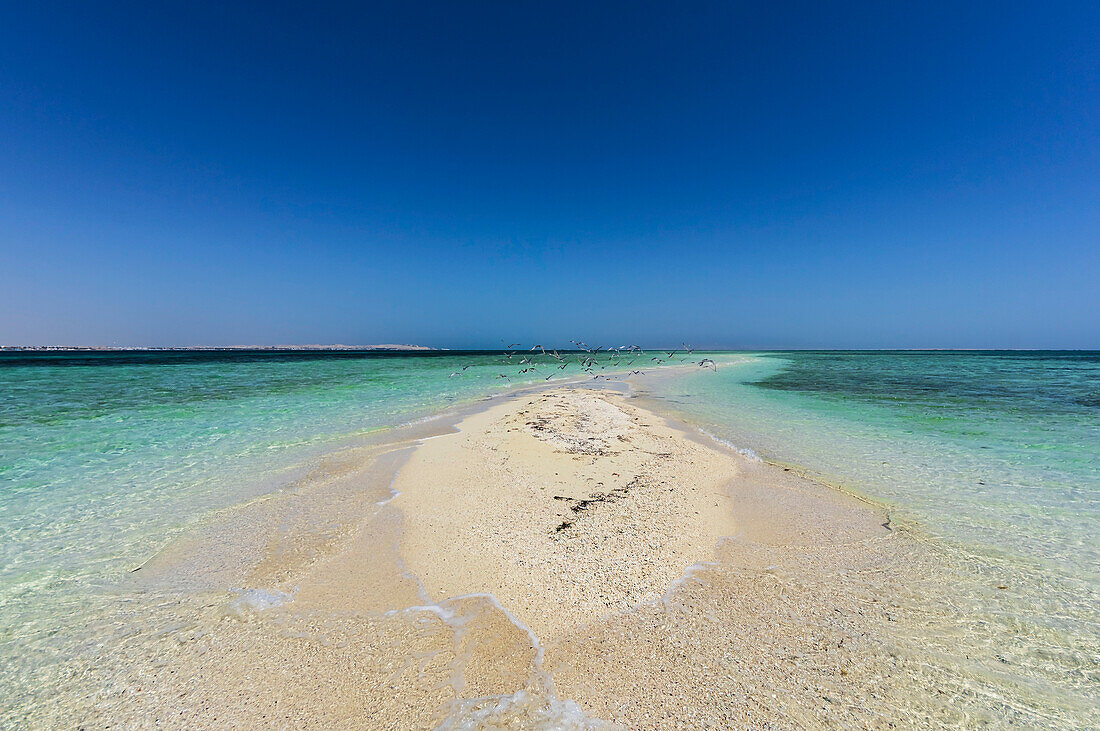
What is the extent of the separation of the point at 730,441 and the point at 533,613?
9.00 m

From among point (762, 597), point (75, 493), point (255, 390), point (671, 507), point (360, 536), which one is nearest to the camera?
point (762, 597)

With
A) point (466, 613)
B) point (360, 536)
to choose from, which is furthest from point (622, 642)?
point (360, 536)

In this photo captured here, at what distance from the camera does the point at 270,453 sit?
30.8 ft

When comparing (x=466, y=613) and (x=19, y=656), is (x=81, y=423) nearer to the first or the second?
(x=19, y=656)

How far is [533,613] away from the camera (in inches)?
147

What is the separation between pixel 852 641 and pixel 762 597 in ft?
2.43

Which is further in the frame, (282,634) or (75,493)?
(75,493)

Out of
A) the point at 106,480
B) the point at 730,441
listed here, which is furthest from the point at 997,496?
the point at 106,480

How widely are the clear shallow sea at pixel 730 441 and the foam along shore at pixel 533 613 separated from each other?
753 mm

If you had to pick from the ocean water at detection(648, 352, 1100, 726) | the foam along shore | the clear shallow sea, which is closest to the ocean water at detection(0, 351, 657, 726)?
the clear shallow sea

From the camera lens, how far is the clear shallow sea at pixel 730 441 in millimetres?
3859

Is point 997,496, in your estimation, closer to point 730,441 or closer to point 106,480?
point 730,441

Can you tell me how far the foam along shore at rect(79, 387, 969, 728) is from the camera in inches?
111

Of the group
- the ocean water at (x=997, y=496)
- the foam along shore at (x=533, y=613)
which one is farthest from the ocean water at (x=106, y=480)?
the ocean water at (x=997, y=496)
